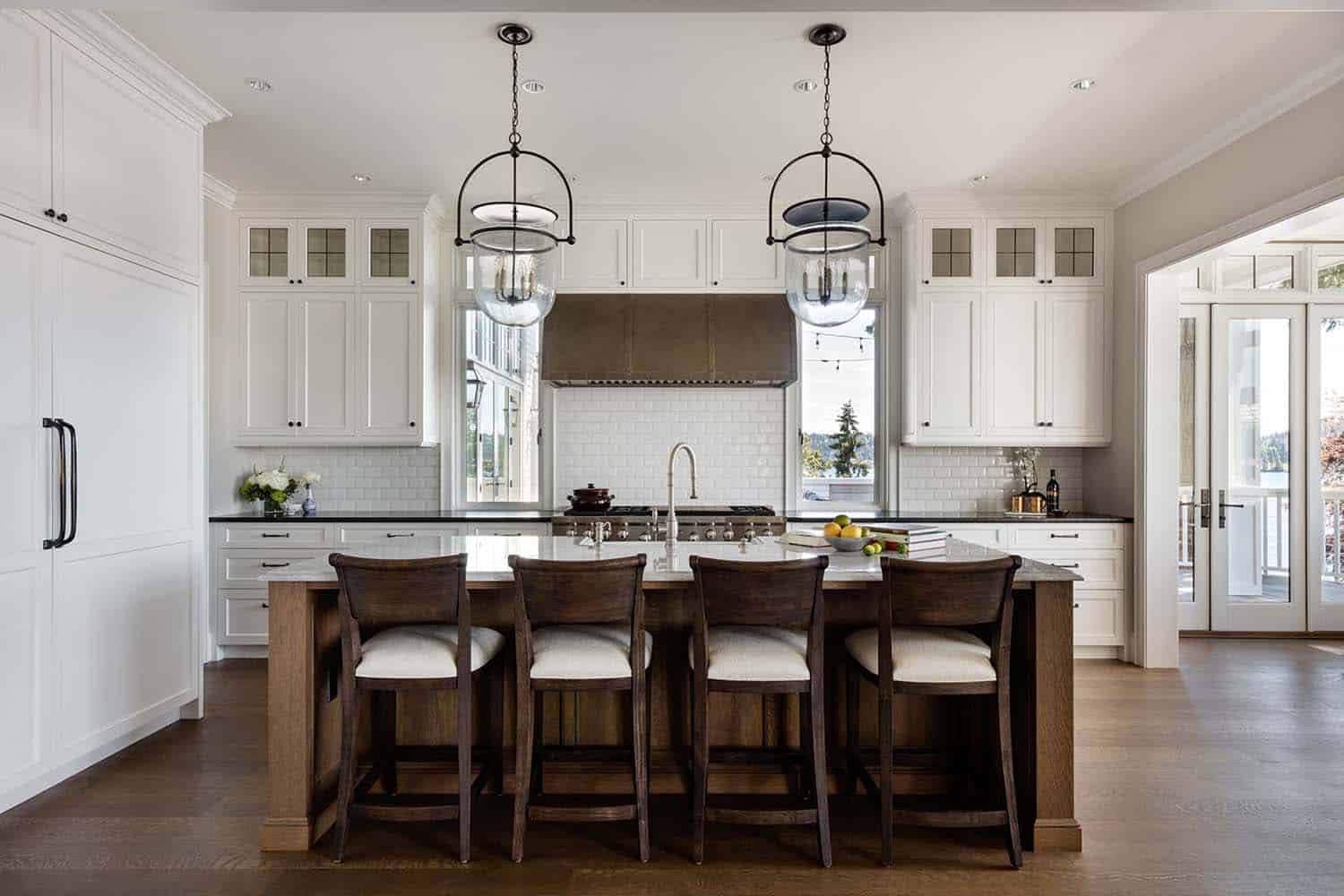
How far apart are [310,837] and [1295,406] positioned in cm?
654

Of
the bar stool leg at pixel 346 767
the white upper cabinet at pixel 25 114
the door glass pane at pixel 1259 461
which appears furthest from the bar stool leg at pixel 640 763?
the door glass pane at pixel 1259 461

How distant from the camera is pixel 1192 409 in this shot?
5.50m

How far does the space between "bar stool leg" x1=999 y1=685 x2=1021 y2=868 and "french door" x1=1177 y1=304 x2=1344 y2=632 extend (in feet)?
13.0

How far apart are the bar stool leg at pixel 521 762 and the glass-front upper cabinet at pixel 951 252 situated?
157 inches

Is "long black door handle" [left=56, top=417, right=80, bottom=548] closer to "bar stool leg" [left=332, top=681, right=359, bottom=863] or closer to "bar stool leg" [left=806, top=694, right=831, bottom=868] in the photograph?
"bar stool leg" [left=332, top=681, right=359, bottom=863]

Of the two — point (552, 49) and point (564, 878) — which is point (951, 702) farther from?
point (552, 49)

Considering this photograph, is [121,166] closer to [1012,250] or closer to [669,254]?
[669,254]

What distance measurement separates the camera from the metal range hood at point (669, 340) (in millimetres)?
5062

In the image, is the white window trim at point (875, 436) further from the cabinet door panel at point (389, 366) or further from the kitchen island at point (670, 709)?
the cabinet door panel at point (389, 366)

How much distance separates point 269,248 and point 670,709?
4.23 metres

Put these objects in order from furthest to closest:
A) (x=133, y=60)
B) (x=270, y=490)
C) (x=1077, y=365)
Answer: (x=1077, y=365)
(x=270, y=490)
(x=133, y=60)

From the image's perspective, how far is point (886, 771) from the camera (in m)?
2.44

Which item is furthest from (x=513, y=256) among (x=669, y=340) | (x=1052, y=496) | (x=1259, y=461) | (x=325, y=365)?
(x=1259, y=461)

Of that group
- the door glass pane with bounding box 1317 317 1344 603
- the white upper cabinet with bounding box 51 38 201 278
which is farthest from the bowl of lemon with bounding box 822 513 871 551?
the door glass pane with bounding box 1317 317 1344 603
